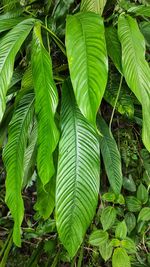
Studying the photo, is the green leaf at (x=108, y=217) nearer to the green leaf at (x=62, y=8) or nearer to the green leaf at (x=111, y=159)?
the green leaf at (x=111, y=159)

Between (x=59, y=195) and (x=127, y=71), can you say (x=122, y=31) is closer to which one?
(x=127, y=71)

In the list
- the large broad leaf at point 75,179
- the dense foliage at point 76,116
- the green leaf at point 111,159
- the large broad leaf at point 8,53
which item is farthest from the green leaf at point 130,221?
the large broad leaf at point 8,53

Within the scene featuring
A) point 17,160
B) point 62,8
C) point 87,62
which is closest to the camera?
point 87,62

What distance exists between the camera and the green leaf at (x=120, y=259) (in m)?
0.89

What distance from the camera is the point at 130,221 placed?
3.26ft

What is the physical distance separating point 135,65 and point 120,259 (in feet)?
1.62

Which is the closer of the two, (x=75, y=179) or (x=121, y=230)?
(x=75, y=179)

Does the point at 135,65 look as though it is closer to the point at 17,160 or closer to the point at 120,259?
the point at 17,160

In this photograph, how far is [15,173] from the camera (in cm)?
73

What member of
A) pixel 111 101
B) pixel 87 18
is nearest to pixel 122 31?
pixel 87 18

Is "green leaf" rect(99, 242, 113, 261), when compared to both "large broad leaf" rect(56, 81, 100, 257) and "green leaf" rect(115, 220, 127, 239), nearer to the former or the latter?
"green leaf" rect(115, 220, 127, 239)

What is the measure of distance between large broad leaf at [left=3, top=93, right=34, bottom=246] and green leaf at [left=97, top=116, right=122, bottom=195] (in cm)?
20

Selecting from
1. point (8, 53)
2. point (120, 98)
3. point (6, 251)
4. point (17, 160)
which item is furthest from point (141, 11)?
point (6, 251)

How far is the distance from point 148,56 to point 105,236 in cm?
51
